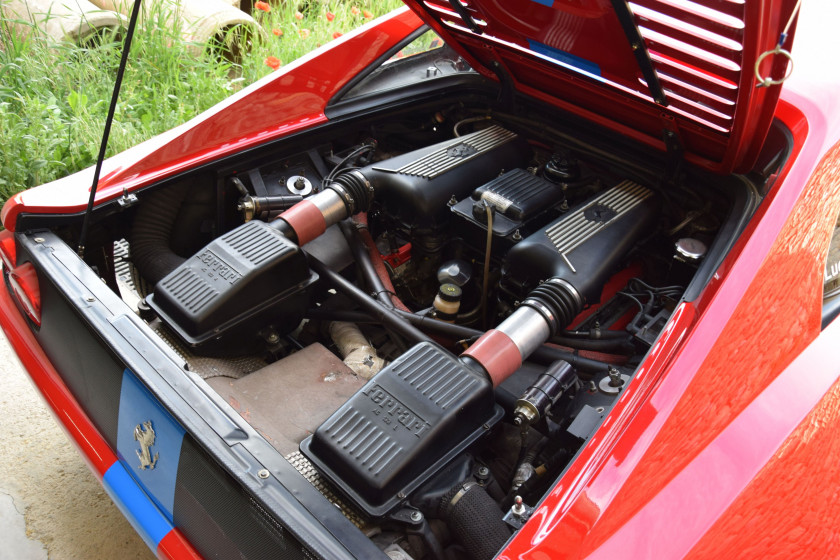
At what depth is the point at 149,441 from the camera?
1.55 meters

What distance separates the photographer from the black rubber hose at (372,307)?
1.87m

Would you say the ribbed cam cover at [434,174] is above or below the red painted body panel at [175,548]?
above

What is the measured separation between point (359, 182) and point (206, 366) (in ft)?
2.42

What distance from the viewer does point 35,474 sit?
2.32 m

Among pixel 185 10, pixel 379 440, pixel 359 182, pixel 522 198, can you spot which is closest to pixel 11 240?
pixel 359 182

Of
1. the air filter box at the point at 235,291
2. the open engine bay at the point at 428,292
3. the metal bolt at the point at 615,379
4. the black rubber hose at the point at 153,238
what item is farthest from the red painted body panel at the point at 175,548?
the metal bolt at the point at 615,379

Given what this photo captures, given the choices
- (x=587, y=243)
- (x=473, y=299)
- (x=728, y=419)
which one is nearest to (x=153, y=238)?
(x=473, y=299)

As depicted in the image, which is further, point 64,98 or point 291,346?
point 64,98

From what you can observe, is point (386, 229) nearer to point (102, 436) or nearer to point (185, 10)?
point (102, 436)

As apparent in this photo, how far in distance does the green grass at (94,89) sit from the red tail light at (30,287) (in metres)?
1.59

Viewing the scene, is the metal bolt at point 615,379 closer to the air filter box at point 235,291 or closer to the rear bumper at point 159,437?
the rear bumper at point 159,437

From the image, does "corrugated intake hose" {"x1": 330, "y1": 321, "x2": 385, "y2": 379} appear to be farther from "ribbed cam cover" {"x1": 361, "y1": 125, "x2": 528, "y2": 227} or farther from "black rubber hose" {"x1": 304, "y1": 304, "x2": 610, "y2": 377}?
"ribbed cam cover" {"x1": 361, "y1": 125, "x2": 528, "y2": 227}

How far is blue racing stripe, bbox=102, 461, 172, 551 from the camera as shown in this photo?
153cm

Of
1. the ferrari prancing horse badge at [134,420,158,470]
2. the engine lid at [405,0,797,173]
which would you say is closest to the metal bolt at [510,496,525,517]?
the ferrari prancing horse badge at [134,420,158,470]
